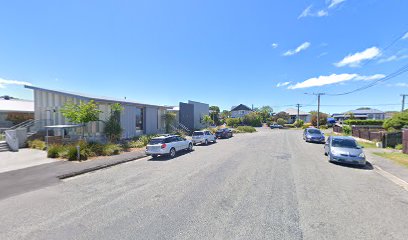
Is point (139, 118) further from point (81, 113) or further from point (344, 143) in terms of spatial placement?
point (344, 143)

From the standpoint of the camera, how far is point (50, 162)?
11430 millimetres

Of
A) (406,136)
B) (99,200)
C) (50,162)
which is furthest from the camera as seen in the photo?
(406,136)

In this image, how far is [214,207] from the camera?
5.32 meters

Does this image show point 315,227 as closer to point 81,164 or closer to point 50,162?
point 81,164

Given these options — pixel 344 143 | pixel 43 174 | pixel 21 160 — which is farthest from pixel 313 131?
pixel 21 160

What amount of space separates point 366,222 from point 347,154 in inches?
281

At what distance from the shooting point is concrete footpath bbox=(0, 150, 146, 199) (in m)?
7.41

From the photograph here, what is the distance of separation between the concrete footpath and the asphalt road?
0.75m

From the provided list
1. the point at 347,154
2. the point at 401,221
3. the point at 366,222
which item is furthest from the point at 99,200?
the point at 347,154

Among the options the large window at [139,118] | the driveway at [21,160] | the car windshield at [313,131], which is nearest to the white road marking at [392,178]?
the car windshield at [313,131]

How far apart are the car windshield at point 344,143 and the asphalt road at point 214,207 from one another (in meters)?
3.21

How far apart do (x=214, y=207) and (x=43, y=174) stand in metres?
8.71

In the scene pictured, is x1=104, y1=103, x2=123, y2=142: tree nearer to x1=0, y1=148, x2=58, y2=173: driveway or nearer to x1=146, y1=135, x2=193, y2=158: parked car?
x1=0, y1=148, x2=58, y2=173: driveway

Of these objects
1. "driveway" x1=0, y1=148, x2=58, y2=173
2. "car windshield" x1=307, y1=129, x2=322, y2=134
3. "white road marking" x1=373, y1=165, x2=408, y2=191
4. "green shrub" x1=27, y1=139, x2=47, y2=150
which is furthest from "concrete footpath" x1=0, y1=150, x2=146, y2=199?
"car windshield" x1=307, y1=129, x2=322, y2=134
